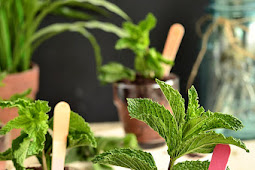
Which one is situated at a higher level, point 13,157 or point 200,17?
point 200,17

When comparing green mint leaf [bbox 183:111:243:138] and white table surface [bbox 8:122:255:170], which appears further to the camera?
white table surface [bbox 8:122:255:170]

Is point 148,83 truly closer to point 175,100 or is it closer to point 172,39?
point 172,39

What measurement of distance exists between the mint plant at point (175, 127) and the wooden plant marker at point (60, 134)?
3.4 inches

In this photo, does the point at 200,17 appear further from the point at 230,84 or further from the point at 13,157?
the point at 13,157

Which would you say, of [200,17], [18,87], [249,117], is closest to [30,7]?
[18,87]

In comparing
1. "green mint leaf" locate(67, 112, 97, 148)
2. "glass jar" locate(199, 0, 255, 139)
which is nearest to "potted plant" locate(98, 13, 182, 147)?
"glass jar" locate(199, 0, 255, 139)

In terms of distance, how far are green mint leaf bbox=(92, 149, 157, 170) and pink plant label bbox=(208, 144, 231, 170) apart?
56 millimetres

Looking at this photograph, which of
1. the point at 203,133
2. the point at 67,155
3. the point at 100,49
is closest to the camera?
the point at 203,133

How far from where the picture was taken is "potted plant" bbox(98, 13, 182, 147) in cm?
79

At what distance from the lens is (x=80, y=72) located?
3.33 ft

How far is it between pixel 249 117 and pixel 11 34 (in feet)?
1.78

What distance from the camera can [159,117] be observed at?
399mm

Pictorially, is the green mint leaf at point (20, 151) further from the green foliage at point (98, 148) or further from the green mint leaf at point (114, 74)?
the green mint leaf at point (114, 74)

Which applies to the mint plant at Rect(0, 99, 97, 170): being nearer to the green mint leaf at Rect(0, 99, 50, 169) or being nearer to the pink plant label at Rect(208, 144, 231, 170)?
the green mint leaf at Rect(0, 99, 50, 169)
